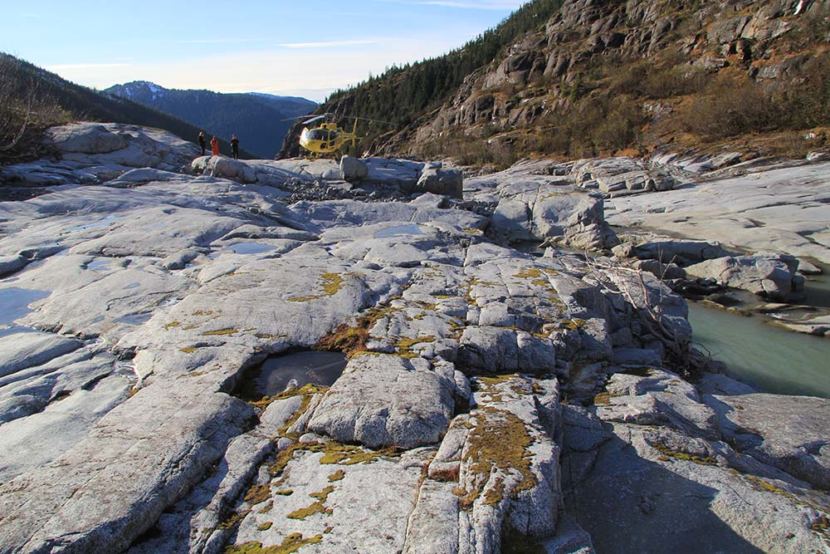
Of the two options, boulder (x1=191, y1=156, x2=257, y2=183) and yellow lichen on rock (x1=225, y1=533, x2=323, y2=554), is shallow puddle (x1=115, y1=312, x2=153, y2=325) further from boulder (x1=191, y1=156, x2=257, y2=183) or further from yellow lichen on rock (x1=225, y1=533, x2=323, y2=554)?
boulder (x1=191, y1=156, x2=257, y2=183)

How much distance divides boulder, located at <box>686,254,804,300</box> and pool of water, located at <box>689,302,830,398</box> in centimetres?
201

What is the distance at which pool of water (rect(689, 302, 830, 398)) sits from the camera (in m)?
10.6

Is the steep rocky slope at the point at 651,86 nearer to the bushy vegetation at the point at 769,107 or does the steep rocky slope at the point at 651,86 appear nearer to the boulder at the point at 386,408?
the bushy vegetation at the point at 769,107

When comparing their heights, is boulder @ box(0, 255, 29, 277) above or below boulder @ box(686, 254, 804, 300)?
above

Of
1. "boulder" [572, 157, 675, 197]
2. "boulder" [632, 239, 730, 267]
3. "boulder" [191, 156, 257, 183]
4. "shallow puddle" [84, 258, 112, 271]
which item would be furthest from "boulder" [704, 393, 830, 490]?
"boulder" [572, 157, 675, 197]

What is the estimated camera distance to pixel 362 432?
15.6ft

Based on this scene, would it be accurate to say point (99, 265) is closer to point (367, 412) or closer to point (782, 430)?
point (367, 412)

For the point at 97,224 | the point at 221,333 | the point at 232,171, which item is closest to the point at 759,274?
the point at 221,333

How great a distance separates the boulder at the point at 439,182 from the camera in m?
23.7

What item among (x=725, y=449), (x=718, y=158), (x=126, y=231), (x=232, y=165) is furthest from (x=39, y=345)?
(x=718, y=158)

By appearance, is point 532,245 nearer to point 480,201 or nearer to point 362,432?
point 480,201

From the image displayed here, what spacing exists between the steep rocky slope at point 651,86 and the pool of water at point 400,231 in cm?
2862

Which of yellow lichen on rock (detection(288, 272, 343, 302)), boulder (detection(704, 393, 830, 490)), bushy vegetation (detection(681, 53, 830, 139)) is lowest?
boulder (detection(704, 393, 830, 490))

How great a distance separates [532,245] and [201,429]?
738 inches
